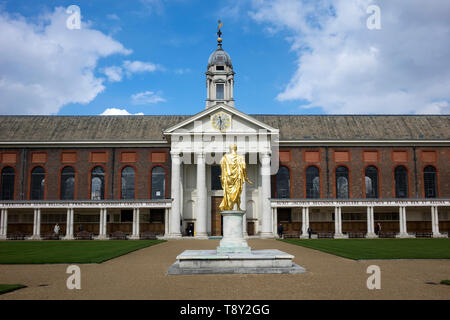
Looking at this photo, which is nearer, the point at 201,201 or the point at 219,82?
the point at 201,201

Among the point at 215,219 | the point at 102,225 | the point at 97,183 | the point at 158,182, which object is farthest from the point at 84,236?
the point at 215,219

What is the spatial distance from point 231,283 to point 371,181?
4209 cm

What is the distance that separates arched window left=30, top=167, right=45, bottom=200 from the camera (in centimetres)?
5222

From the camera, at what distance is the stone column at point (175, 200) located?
152 ft

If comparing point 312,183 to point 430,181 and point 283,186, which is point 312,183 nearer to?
point 283,186

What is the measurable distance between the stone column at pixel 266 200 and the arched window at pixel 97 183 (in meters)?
19.0

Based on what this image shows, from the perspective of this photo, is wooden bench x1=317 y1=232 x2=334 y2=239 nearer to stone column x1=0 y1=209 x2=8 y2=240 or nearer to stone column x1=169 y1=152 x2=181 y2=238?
stone column x1=169 y1=152 x2=181 y2=238

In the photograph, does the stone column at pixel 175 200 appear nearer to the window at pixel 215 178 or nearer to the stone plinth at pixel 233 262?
the window at pixel 215 178

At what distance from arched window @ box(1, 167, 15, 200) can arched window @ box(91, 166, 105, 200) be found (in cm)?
952

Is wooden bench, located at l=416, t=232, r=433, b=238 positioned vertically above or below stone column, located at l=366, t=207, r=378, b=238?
below

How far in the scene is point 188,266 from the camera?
16703 millimetres

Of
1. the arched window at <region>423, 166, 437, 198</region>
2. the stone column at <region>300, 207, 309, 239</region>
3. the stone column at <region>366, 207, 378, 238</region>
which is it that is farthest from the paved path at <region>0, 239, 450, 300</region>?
the arched window at <region>423, 166, 437, 198</region>

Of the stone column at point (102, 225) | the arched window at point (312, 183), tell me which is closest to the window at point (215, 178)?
the arched window at point (312, 183)

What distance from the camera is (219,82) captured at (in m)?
58.6
